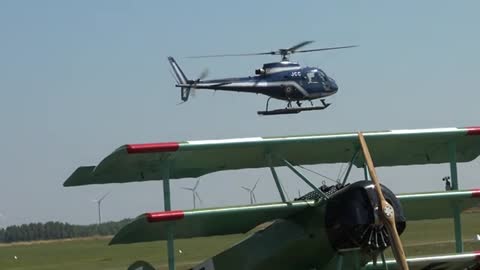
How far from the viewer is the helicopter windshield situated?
145ft

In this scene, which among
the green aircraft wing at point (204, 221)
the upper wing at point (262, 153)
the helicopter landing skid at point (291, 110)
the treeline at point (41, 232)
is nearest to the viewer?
the green aircraft wing at point (204, 221)

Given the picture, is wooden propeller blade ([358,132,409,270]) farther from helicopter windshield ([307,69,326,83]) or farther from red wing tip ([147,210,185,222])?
helicopter windshield ([307,69,326,83])

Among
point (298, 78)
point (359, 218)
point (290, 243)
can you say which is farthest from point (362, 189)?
point (298, 78)

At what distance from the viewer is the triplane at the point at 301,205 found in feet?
34.7

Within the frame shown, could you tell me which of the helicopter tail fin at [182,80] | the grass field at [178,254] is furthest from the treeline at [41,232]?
the helicopter tail fin at [182,80]

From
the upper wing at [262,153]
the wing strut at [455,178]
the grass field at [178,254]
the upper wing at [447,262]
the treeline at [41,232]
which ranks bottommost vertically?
the treeline at [41,232]

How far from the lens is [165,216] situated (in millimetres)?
10586

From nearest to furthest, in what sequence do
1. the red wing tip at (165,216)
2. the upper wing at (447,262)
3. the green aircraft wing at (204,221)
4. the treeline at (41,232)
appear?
the red wing tip at (165,216) → the green aircraft wing at (204,221) → the upper wing at (447,262) → the treeline at (41,232)

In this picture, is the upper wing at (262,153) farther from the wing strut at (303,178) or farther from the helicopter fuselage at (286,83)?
the helicopter fuselage at (286,83)

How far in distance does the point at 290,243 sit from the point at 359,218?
3.51ft

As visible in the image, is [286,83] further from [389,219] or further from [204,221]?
[389,219]

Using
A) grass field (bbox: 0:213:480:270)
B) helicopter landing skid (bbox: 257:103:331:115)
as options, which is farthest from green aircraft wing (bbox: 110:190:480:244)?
helicopter landing skid (bbox: 257:103:331:115)

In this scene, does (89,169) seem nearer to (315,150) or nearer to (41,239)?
(315,150)

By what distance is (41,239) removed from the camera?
10256 centimetres
